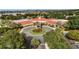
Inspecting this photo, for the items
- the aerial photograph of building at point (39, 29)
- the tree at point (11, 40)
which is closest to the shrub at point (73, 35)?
the aerial photograph of building at point (39, 29)

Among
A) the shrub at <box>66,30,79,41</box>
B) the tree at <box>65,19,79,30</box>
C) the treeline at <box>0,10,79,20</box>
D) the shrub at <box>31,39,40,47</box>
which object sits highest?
the treeline at <box>0,10,79,20</box>

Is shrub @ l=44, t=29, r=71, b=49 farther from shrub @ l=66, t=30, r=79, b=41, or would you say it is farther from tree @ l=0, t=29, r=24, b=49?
tree @ l=0, t=29, r=24, b=49

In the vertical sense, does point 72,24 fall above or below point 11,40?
above

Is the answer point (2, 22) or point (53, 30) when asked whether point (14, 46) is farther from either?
point (53, 30)

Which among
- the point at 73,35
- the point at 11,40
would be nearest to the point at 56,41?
the point at 73,35

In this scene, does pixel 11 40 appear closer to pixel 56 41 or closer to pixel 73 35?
pixel 56 41

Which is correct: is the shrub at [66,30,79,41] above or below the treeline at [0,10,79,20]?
below

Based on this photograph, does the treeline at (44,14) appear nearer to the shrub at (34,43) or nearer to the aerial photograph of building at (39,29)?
the aerial photograph of building at (39,29)

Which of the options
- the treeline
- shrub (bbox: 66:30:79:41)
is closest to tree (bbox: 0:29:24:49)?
the treeline

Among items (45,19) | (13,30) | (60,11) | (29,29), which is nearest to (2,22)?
(13,30)
